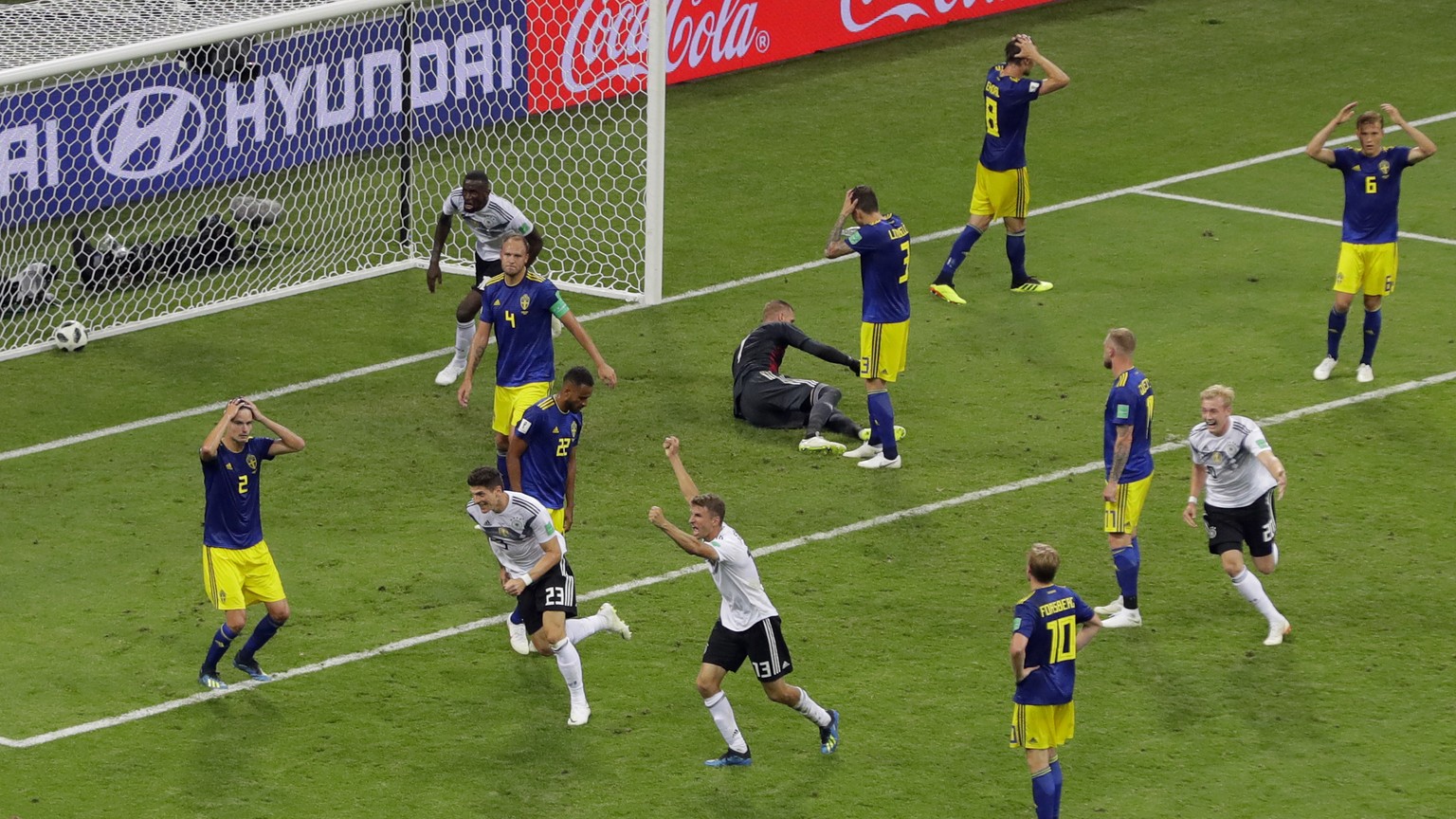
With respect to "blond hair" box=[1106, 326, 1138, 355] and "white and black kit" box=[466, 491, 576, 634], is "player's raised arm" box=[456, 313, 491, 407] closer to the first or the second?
"white and black kit" box=[466, 491, 576, 634]

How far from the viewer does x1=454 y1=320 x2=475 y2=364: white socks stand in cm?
1828

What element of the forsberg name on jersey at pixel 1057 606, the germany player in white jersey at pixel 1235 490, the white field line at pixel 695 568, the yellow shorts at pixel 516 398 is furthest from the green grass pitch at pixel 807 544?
the forsberg name on jersey at pixel 1057 606

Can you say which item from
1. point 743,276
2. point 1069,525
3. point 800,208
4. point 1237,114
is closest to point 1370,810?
point 1069,525

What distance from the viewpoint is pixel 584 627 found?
13172 mm

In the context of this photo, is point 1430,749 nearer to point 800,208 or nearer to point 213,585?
point 213,585

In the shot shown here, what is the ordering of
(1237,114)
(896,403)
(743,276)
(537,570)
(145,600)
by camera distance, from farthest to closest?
1. (1237,114)
2. (743,276)
3. (896,403)
4. (145,600)
5. (537,570)

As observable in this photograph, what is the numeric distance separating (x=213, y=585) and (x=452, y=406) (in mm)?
5340

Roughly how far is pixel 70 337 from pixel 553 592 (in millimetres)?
8151

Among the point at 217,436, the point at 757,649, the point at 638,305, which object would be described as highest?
the point at 217,436

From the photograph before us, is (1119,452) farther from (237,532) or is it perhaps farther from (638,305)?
(638,305)

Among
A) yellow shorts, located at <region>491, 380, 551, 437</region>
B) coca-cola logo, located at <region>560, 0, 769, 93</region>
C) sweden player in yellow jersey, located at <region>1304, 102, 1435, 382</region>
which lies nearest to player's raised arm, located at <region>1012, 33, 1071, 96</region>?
sweden player in yellow jersey, located at <region>1304, 102, 1435, 382</region>

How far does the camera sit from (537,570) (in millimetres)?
12602

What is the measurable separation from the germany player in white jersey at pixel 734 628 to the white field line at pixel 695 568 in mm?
2484

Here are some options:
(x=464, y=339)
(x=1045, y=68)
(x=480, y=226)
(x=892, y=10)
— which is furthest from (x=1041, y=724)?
(x=892, y=10)
